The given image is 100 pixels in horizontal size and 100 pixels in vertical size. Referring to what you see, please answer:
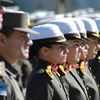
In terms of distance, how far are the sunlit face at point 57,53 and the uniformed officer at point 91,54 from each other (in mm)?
1466

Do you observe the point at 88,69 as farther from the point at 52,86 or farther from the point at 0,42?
the point at 0,42

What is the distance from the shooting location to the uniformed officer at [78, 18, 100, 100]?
28.7 ft

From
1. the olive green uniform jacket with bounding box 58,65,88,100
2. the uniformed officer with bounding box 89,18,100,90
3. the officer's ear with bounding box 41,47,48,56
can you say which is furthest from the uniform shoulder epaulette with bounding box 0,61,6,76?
the uniformed officer with bounding box 89,18,100,90

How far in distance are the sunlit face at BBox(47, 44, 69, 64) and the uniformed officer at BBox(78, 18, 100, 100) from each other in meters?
1.47

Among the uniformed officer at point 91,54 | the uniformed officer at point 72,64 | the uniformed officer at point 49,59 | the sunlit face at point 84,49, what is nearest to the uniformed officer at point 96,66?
the uniformed officer at point 91,54

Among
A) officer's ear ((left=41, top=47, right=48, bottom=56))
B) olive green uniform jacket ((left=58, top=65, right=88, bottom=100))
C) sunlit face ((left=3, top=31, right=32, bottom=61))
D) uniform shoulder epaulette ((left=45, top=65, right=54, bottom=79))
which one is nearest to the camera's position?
sunlit face ((left=3, top=31, right=32, bottom=61))

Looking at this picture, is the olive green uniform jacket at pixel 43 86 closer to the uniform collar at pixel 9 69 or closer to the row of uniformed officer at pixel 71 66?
the row of uniformed officer at pixel 71 66

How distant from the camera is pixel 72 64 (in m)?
8.20

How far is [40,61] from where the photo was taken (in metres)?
7.39

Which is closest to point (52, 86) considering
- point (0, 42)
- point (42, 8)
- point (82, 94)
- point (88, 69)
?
point (82, 94)

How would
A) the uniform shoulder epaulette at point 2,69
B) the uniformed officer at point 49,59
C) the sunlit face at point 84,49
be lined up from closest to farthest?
the uniform shoulder epaulette at point 2,69 → the uniformed officer at point 49,59 → the sunlit face at point 84,49

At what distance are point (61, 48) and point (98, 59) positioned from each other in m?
2.83

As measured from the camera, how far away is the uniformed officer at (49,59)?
7.11 meters

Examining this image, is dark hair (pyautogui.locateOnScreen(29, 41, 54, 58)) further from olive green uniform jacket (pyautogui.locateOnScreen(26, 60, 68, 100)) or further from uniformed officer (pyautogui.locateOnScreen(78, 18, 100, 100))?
uniformed officer (pyautogui.locateOnScreen(78, 18, 100, 100))
